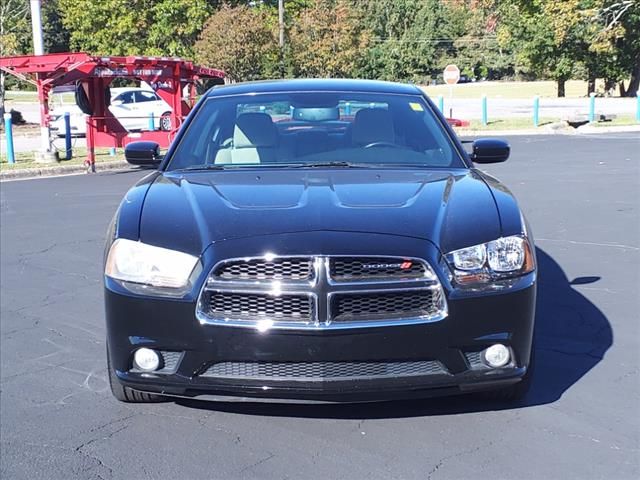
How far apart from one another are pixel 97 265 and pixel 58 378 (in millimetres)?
3133

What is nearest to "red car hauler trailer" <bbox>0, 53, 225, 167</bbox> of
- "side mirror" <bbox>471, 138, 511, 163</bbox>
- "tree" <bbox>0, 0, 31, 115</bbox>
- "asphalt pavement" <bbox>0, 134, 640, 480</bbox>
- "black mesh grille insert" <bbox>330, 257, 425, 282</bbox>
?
"tree" <bbox>0, 0, 31, 115</bbox>

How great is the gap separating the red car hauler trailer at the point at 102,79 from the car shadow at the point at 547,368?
13220 mm

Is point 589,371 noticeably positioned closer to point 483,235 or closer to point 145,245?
point 483,235

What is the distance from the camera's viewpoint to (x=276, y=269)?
3420mm

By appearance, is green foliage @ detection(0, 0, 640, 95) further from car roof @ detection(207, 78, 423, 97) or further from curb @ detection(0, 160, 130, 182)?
car roof @ detection(207, 78, 423, 97)

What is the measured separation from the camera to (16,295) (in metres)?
6.68

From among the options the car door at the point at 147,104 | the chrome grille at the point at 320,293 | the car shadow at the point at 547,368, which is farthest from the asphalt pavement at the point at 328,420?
the car door at the point at 147,104

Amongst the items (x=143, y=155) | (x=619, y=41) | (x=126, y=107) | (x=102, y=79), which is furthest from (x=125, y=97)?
(x=619, y=41)

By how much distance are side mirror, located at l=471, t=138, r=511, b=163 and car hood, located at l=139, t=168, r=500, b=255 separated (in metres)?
0.96

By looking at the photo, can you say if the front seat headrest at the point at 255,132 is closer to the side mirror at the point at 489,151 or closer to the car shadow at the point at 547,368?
the side mirror at the point at 489,151

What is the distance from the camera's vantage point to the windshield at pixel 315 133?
191 inches

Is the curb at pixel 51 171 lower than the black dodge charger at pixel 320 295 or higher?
lower

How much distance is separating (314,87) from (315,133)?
49 centimetres

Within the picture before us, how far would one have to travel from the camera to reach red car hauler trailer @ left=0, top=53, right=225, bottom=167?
16.9 metres
